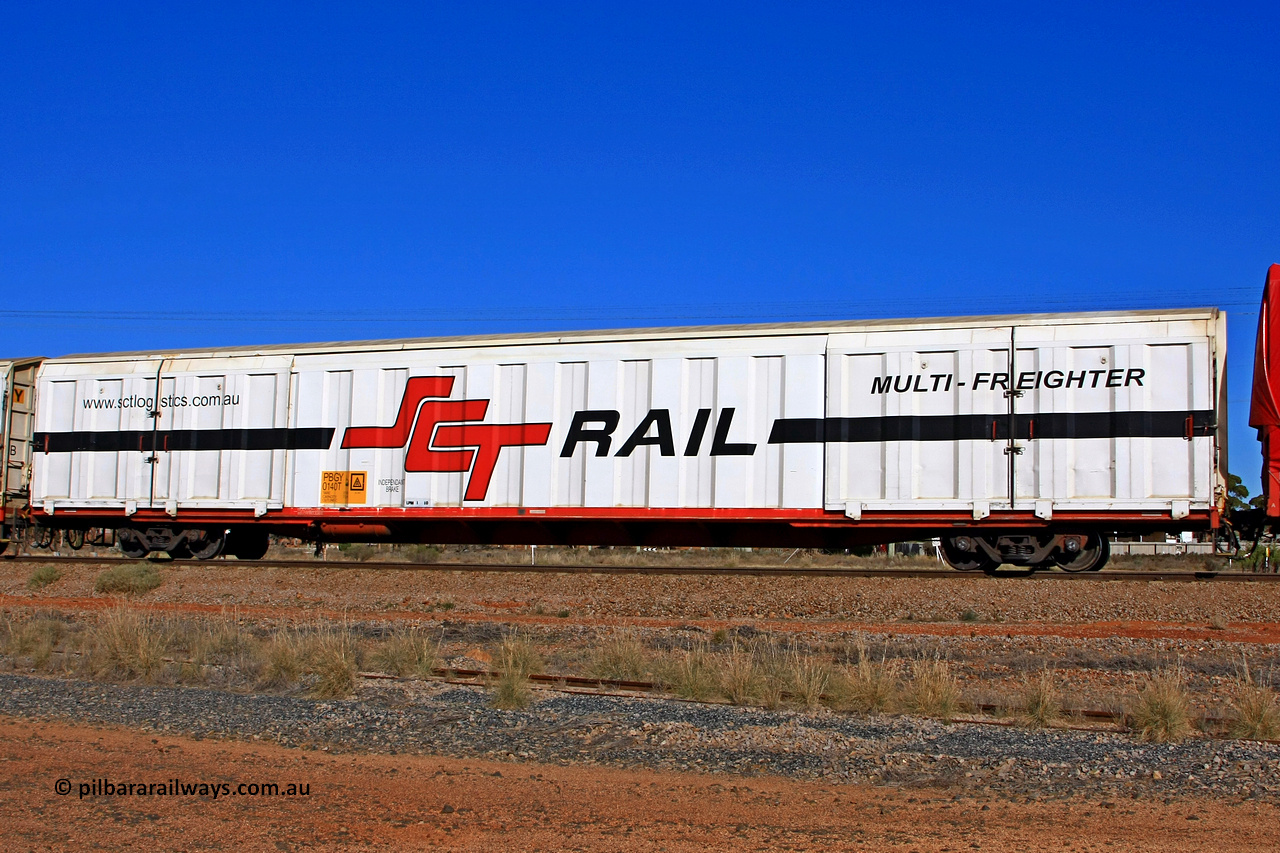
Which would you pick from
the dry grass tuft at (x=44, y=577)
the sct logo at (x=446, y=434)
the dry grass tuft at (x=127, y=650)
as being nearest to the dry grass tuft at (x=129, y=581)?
the dry grass tuft at (x=44, y=577)

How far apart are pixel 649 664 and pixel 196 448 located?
33.8 ft

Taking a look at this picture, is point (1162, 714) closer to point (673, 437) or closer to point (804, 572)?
point (673, 437)

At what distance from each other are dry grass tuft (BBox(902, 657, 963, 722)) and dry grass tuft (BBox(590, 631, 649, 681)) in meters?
2.59

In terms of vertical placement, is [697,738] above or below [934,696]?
below

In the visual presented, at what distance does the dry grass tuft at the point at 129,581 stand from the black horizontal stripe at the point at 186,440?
6.62 feet

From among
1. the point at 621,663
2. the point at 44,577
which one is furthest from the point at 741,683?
the point at 44,577

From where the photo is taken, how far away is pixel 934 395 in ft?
45.6

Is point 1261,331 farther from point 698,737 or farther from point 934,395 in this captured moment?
point 698,737

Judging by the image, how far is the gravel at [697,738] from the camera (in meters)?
6.22

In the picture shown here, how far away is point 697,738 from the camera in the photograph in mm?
7195

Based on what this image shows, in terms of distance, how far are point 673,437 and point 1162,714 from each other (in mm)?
8321

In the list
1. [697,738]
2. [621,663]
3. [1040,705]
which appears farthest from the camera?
[621,663]

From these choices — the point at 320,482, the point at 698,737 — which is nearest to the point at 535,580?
the point at 320,482

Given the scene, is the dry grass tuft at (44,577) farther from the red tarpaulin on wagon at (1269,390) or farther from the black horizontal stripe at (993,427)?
the red tarpaulin on wagon at (1269,390)
